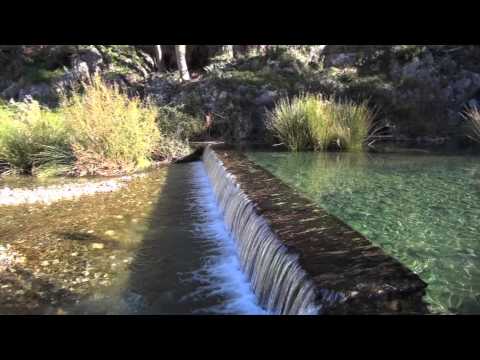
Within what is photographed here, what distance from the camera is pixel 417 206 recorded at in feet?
16.1

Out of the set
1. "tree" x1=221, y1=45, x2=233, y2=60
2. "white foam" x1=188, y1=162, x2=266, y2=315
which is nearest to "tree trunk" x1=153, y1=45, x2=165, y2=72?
"tree" x1=221, y1=45, x2=233, y2=60

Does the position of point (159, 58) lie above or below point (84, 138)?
above

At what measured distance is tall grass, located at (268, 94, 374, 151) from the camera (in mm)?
10453

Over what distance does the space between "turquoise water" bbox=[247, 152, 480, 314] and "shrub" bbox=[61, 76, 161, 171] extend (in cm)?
294

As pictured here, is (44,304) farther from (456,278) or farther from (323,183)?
(323,183)

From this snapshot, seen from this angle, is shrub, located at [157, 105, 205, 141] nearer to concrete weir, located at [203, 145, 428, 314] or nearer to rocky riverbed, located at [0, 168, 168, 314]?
rocky riverbed, located at [0, 168, 168, 314]

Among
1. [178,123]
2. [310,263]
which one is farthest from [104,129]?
[310,263]

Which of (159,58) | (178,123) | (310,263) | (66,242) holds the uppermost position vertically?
(159,58)

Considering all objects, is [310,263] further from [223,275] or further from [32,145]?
[32,145]

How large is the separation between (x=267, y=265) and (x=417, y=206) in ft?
7.66

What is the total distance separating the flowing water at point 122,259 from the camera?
353 cm

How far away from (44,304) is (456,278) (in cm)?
307
